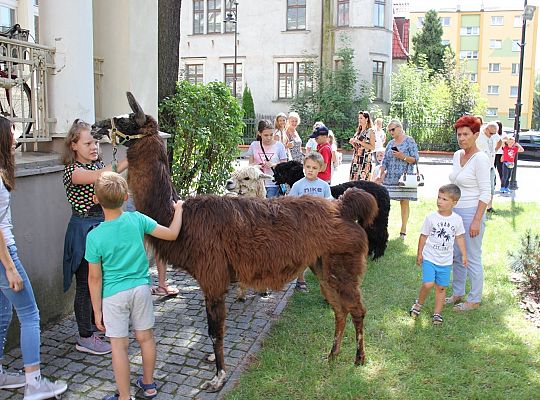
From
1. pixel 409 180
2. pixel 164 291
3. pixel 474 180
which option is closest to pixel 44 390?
pixel 164 291

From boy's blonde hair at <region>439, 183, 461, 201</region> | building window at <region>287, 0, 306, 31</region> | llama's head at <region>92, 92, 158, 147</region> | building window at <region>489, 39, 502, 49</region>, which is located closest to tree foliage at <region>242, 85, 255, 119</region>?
building window at <region>287, 0, 306, 31</region>

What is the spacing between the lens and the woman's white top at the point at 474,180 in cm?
575

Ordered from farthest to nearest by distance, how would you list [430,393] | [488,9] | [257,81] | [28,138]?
[488,9] < [257,81] < [28,138] < [430,393]

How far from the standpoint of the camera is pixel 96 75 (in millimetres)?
7164

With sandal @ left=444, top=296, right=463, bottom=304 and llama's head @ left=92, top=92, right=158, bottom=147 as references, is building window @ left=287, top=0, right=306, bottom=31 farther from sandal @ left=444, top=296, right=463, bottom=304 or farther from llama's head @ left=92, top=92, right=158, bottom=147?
llama's head @ left=92, top=92, right=158, bottom=147

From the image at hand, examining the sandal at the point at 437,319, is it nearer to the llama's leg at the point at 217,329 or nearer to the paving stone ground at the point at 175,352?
the paving stone ground at the point at 175,352

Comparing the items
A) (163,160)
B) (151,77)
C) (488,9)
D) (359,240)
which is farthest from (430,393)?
(488,9)

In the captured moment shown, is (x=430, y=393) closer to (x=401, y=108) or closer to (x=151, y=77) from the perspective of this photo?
(x=151, y=77)

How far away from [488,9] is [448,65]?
43400mm

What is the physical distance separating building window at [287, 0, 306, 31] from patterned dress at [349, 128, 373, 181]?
23370 millimetres

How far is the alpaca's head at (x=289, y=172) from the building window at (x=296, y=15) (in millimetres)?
26424

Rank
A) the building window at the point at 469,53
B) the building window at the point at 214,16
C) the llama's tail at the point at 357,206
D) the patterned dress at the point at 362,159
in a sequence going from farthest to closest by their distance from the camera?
1. the building window at the point at 469,53
2. the building window at the point at 214,16
3. the patterned dress at the point at 362,159
4. the llama's tail at the point at 357,206

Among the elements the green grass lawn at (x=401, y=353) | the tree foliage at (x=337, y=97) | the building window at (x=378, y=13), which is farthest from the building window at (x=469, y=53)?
the green grass lawn at (x=401, y=353)

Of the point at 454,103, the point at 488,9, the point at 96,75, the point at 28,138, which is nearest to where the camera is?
the point at 28,138
